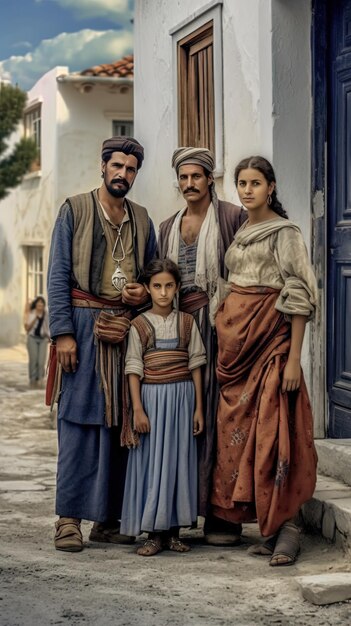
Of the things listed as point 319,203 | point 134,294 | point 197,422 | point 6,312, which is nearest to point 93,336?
point 134,294

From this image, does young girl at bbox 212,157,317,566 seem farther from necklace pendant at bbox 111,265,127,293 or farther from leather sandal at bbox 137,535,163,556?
necklace pendant at bbox 111,265,127,293

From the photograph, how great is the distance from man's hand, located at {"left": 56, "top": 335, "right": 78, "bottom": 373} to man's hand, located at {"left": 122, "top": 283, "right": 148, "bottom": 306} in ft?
1.10

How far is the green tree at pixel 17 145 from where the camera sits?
21.6 meters

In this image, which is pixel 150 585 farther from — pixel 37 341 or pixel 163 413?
pixel 37 341

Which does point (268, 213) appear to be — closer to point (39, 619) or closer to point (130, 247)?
point (130, 247)

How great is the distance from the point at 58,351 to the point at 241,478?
1107mm

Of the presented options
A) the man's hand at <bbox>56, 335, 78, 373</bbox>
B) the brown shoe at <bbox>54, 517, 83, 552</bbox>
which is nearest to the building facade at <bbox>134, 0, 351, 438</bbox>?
the man's hand at <bbox>56, 335, 78, 373</bbox>

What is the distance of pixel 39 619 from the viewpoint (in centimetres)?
454

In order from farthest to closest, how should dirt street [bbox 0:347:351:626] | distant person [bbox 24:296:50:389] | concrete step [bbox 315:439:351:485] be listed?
distant person [bbox 24:296:50:389], concrete step [bbox 315:439:351:485], dirt street [bbox 0:347:351:626]

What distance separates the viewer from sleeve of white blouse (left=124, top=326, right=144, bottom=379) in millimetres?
5637

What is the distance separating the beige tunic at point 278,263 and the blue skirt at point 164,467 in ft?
2.09

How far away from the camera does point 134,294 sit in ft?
18.7

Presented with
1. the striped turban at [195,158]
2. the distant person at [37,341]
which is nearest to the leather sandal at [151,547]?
the striped turban at [195,158]

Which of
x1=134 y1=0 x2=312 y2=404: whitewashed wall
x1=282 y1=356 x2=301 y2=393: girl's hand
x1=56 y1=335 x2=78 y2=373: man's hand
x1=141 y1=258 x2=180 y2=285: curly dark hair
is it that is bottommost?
x1=282 y1=356 x2=301 y2=393: girl's hand
